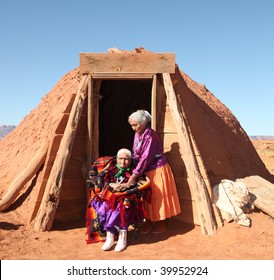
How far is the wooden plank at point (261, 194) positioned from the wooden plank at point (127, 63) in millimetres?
2521

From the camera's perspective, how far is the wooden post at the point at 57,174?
17.4 ft

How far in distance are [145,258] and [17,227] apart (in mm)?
2275

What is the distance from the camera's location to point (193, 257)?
430 cm

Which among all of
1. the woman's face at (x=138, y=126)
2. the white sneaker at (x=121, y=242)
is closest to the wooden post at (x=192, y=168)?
the woman's face at (x=138, y=126)

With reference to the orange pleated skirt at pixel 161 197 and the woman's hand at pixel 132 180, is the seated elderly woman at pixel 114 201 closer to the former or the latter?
the woman's hand at pixel 132 180

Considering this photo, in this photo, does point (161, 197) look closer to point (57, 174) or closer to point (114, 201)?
point (114, 201)

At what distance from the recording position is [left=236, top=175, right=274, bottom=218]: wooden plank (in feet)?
18.1

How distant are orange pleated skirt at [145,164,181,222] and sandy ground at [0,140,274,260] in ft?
1.16

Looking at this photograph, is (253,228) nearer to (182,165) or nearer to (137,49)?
(182,165)

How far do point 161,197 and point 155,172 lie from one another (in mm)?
379

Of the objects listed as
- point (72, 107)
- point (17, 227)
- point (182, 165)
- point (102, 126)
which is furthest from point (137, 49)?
point (17, 227)

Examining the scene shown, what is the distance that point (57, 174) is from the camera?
213 inches

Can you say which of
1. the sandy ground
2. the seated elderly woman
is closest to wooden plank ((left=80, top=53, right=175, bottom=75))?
the seated elderly woman

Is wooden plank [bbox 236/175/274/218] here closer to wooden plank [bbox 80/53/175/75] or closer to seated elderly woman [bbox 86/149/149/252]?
seated elderly woman [bbox 86/149/149/252]
